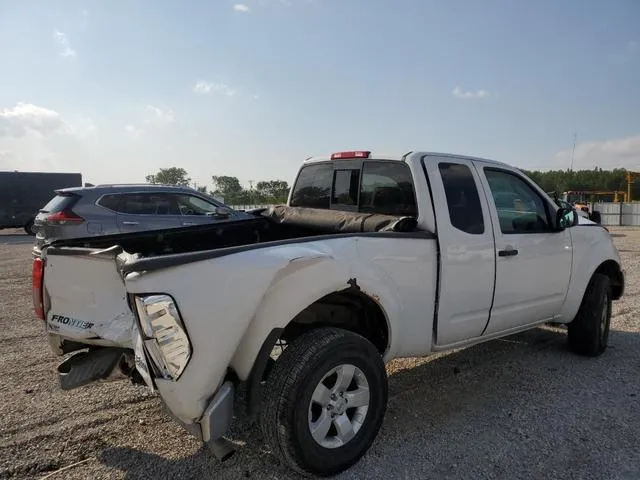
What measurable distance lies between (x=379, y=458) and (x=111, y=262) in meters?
1.98

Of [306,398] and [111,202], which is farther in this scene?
[111,202]

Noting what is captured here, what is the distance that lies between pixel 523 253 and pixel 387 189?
127 centimetres

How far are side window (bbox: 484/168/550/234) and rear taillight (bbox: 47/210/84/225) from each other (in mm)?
7725

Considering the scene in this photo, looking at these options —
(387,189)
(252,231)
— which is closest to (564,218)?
(387,189)

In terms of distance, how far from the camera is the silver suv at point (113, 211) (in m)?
9.23

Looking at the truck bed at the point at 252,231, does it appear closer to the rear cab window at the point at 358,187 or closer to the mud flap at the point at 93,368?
the rear cab window at the point at 358,187

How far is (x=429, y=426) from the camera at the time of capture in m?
3.52

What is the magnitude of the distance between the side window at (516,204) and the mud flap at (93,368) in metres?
2.98

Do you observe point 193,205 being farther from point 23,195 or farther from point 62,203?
point 23,195

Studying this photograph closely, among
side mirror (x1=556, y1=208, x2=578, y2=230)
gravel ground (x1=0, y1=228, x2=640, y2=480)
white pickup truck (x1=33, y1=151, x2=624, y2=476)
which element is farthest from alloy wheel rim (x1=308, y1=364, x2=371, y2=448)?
side mirror (x1=556, y1=208, x2=578, y2=230)

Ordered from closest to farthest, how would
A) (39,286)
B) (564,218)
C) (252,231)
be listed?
(39,286), (564,218), (252,231)

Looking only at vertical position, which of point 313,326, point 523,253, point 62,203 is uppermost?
point 62,203

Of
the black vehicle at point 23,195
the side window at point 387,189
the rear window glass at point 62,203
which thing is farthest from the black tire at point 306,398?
the black vehicle at point 23,195

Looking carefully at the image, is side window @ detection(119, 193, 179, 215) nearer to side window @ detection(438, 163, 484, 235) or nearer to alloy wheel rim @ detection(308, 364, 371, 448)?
side window @ detection(438, 163, 484, 235)
